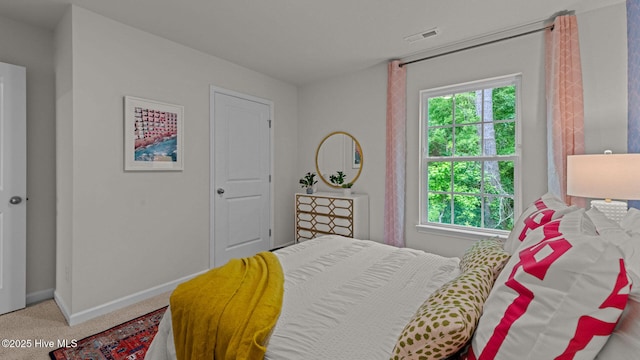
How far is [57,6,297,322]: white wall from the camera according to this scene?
2.28 metres

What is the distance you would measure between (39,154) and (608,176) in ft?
14.6

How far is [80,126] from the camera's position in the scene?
A: 7.43 feet

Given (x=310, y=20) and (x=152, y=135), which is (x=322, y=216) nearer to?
(x=152, y=135)

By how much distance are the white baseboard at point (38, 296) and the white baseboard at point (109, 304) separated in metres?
0.10

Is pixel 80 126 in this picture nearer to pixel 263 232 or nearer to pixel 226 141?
pixel 226 141

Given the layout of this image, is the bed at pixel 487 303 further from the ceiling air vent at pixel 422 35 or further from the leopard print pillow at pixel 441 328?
the ceiling air vent at pixel 422 35

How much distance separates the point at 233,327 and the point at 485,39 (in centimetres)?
323

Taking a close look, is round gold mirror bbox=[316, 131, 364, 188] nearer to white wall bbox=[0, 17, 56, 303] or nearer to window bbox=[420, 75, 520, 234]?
window bbox=[420, 75, 520, 234]

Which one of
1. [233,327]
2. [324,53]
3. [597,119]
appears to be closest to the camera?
[233,327]

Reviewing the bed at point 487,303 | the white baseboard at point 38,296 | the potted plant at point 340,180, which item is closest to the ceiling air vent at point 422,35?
the potted plant at point 340,180

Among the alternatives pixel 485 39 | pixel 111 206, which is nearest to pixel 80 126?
pixel 111 206

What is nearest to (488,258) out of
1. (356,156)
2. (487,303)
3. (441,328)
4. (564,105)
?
(487,303)

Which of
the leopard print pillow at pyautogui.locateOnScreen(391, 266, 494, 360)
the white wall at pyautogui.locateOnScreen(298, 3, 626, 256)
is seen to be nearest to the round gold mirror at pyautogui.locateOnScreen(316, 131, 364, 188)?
the white wall at pyautogui.locateOnScreen(298, 3, 626, 256)

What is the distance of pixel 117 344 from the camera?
1971 mm
